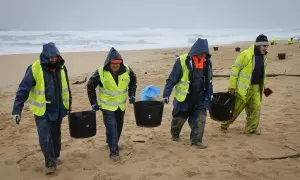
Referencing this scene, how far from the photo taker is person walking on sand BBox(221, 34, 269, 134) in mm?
6473

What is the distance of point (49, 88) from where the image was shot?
5102 mm

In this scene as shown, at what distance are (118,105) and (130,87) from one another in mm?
493

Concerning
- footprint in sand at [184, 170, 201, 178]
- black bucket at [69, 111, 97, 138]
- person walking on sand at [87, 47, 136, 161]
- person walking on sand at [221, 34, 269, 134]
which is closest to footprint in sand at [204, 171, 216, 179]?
footprint in sand at [184, 170, 201, 178]

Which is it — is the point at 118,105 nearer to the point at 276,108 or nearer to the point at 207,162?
the point at 207,162

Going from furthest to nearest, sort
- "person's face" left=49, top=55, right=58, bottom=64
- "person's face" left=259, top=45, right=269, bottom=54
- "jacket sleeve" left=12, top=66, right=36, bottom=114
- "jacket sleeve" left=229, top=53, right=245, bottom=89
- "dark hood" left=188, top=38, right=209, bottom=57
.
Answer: "jacket sleeve" left=229, top=53, right=245, bottom=89
"person's face" left=259, top=45, right=269, bottom=54
"dark hood" left=188, top=38, right=209, bottom=57
"person's face" left=49, top=55, right=58, bottom=64
"jacket sleeve" left=12, top=66, right=36, bottom=114

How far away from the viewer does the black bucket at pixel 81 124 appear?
17.8 feet

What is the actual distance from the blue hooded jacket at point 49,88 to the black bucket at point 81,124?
178 mm

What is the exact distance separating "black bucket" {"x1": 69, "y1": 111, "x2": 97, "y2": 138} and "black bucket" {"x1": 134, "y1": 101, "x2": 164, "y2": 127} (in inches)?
29.9

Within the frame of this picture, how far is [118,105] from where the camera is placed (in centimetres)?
562

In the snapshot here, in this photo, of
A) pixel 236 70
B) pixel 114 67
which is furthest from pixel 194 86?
pixel 114 67

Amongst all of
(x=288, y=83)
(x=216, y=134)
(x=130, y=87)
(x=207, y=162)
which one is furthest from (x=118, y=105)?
(x=288, y=83)

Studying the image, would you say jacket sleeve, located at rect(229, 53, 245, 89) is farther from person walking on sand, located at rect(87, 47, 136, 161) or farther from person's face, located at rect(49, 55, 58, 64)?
person's face, located at rect(49, 55, 58, 64)

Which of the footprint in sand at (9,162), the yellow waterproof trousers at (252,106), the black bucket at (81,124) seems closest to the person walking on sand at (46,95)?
the black bucket at (81,124)

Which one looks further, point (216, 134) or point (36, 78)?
point (216, 134)
